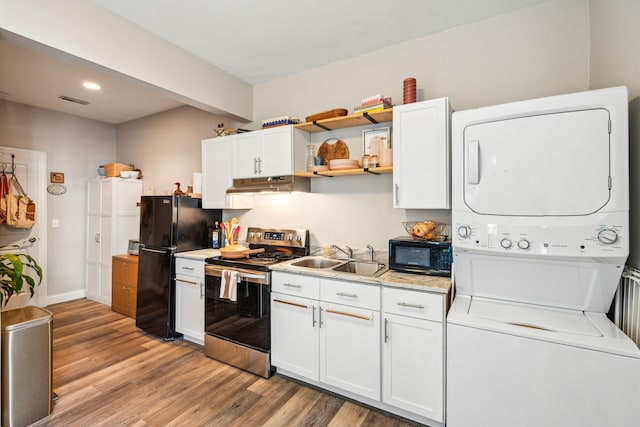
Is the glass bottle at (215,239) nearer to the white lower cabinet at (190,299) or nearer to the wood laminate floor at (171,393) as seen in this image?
the white lower cabinet at (190,299)

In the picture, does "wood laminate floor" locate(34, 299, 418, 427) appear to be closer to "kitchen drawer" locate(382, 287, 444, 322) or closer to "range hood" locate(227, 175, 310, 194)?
"kitchen drawer" locate(382, 287, 444, 322)

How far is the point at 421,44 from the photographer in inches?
100

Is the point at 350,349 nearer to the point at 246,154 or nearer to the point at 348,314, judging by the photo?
the point at 348,314

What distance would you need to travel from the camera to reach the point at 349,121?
8.73 feet

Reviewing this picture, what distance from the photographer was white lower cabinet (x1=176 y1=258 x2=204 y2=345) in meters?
2.96

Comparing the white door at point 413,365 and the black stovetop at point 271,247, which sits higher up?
the black stovetop at point 271,247

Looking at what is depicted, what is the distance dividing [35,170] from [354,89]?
4.39 m

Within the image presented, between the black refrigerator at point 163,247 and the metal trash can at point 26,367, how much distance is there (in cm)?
114

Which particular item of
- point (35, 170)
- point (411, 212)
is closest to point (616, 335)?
point (411, 212)

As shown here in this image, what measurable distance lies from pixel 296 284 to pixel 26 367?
5.79ft

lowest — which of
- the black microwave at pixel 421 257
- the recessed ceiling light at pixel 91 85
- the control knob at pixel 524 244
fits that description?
the black microwave at pixel 421 257

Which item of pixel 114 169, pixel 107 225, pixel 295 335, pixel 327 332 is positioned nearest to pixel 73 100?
pixel 114 169

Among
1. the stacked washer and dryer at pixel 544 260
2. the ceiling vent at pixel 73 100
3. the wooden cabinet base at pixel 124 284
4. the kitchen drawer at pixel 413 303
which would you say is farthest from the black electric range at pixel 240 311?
the ceiling vent at pixel 73 100

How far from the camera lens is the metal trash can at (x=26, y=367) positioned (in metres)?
1.85
